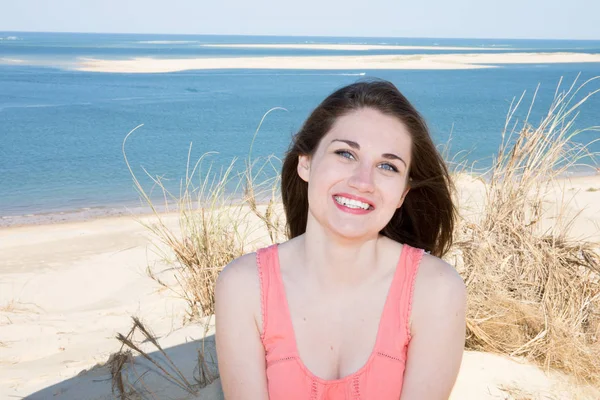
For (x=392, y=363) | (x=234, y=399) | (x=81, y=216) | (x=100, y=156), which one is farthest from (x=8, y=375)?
(x=100, y=156)

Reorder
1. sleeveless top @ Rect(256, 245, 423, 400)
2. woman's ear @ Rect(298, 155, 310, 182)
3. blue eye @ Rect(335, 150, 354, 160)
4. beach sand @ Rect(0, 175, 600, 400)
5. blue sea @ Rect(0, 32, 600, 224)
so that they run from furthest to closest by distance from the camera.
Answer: blue sea @ Rect(0, 32, 600, 224) < beach sand @ Rect(0, 175, 600, 400) < woman's ear @ Rect(298, 155, 310, 182) < blue eye @ Rect(335, 150, 354, 160) < sleeveless top @ Rect(256, 245, 423, 400)

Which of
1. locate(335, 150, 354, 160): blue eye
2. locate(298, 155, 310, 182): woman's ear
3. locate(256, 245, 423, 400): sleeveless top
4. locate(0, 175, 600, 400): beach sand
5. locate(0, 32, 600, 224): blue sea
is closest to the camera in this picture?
locate(256, 245, 423, 400): sleeveless top

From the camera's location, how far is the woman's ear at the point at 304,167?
223 centimetres

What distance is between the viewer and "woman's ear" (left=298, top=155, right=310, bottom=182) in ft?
7.30

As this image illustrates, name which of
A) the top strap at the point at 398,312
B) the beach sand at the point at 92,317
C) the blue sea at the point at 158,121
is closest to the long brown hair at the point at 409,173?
the top strap at the point at 398,312

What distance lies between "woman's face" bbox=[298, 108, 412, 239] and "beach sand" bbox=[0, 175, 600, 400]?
3.68 ft

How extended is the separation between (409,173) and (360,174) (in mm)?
243

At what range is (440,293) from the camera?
6.50 feet

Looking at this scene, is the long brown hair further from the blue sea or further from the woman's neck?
the blue sea

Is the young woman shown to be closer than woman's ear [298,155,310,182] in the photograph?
Yes

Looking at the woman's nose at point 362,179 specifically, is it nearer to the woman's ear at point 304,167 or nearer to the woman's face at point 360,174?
the woman's face at point 360,174

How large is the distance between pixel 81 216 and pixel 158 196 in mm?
1229

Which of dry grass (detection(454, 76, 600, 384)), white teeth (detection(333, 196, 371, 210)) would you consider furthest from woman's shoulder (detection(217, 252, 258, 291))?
dry grass (detection(454, 76, 600, 384))

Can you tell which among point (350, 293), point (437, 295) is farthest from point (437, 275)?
point (350, 293)
